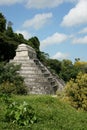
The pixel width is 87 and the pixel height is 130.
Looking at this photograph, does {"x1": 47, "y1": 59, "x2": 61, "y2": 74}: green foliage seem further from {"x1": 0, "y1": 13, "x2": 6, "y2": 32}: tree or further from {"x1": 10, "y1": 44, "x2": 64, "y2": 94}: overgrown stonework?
{"x1": 10, "y1": 44, "x2": 64, "y2": 94}: overgrown stonework

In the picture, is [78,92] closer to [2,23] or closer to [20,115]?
[20,115]

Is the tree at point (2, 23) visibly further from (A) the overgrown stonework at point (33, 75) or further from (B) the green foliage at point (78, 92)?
(B) the green foliage at point (78, 92)

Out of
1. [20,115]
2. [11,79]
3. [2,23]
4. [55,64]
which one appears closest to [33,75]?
[11,79]

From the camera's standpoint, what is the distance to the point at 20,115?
1020cm

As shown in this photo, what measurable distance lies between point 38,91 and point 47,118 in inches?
1120

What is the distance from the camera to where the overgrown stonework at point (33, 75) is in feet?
133

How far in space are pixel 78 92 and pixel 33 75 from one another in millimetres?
21642

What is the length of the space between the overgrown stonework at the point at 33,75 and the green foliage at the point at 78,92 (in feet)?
60.0

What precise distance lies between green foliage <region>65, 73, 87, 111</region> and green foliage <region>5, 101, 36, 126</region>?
354 inches

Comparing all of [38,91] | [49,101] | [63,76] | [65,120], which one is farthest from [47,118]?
[63,76]

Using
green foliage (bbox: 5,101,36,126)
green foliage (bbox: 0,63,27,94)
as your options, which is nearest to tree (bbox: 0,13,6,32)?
green foliage (bbox: 0,63,27,94)

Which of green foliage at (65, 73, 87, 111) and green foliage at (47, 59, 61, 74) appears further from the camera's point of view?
green foliage at (47, 59, 61, 74)

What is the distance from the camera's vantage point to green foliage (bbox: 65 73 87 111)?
19562mm

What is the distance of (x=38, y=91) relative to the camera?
1578 inches
